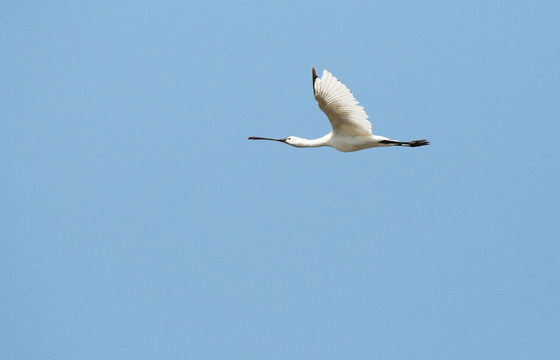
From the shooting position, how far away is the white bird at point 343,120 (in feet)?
44.9

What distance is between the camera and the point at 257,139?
16812 millimetres

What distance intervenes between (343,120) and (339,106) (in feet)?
1.30

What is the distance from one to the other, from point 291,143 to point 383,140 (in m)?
2.01

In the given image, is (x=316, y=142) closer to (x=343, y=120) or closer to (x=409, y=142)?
(x=343, y=120)

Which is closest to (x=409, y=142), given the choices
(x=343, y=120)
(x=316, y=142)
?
(x=343, y=120)

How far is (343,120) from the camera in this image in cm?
1430

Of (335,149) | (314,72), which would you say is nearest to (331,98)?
(314,72)

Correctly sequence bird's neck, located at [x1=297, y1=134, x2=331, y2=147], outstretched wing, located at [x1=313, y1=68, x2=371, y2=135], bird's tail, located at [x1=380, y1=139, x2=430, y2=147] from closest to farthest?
outstretched wing, located at [x1=313, y1=68, x2=371, y2=135]
bird's tail, located at [x1=380, y1=139, x2=430, y2=147]
bird's neck, located at [x1=297, y1=134, x2=331, y2=147]

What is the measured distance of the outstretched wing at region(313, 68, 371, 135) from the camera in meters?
13.6

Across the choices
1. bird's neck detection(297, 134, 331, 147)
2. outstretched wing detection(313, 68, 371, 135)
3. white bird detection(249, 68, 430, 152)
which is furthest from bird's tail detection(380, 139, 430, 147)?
bird's neck detection(297, 134, 331, 147)

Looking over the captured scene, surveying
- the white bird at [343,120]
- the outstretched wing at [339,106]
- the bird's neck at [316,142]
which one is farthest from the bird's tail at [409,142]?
the bird's neck at [316,142]

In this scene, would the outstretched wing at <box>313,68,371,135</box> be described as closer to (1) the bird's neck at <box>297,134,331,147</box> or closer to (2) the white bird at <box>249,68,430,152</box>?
(2) the white bird at <box>249,68,430,152</box>

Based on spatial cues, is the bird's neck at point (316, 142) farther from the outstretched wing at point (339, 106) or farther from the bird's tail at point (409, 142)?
the bird's tail at point (409, 142)

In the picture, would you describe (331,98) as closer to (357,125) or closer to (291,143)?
(357,125)
